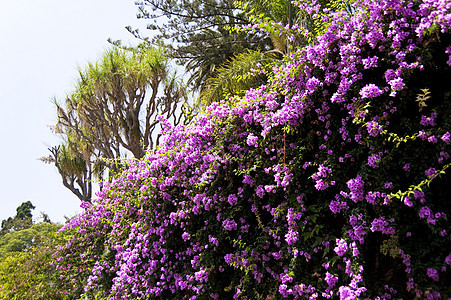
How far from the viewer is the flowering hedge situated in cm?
243

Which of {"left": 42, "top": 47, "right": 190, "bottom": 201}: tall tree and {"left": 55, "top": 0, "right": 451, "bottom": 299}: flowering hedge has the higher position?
{"left": 42, "top": 47, "right": 190, "bottom": 201}: tall tree

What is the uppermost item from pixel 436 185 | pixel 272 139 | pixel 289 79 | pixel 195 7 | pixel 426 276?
pixel 195 7

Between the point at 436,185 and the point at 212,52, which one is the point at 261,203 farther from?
the point at 212,52

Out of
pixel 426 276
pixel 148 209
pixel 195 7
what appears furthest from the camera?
pixel 195 7

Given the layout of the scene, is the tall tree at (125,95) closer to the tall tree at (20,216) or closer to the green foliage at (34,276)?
the green foliage at (34,276)

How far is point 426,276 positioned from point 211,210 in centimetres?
199

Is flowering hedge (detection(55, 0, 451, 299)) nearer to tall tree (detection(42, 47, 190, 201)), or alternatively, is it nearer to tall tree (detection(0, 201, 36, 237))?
tall tree (detection(42, 47, 190, 201))

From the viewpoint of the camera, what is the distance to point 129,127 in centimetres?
1255

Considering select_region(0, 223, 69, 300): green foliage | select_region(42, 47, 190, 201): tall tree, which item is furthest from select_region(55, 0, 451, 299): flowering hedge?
select_region(42, 47, 190, 201): tall tree

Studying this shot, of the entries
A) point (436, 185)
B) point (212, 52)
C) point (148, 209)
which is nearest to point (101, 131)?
point (212, 52)

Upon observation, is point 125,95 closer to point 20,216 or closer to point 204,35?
point 204,35

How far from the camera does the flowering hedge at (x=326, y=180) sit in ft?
7.98

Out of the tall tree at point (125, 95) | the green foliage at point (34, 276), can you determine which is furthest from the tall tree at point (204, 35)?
the green foliage at point (34, 276)

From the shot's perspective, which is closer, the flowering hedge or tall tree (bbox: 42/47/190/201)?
the flowering hedge
